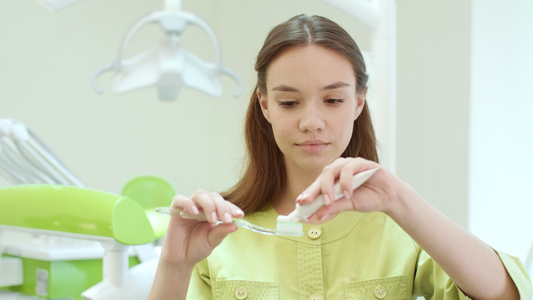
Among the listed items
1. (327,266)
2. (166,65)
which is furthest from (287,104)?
(166,65)

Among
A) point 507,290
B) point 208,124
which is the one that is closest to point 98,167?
point 208,124

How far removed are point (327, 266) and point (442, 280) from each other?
0.16m

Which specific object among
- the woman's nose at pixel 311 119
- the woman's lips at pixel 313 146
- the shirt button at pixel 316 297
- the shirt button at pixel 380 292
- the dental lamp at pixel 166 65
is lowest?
the shirt button at pixel 316 297

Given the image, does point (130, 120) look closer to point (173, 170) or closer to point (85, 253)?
point (173, 170)

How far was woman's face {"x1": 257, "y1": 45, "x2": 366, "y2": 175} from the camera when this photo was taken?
0.79m

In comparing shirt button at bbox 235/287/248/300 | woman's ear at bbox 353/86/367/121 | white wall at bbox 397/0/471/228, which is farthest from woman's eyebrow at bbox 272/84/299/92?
white wall at bbox 397/0/471/228

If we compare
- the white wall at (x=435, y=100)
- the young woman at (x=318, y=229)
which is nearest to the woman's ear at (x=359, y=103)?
the young woman at (x=318, y=229)

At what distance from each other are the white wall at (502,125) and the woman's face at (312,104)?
1.02 m

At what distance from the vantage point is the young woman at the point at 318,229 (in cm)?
70

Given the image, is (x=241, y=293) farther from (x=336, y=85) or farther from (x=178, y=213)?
(x=336, y=85)

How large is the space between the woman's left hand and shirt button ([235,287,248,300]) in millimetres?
268

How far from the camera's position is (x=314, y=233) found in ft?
2.91

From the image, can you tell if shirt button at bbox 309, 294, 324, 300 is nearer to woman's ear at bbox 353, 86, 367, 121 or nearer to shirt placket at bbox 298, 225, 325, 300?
shirt placket at bbox 298, 225, 325, 300

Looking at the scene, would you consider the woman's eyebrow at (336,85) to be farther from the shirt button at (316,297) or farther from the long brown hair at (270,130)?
the shirt button at (316,297)
